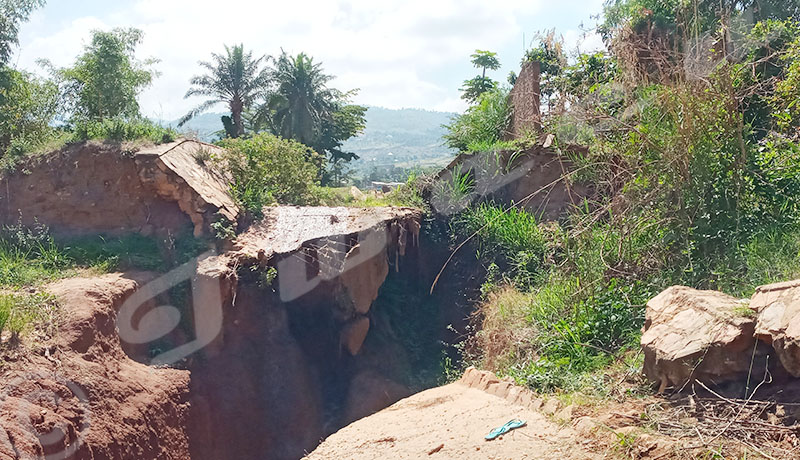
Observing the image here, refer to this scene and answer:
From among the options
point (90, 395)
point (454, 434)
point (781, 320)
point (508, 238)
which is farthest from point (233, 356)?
point (781, 320)

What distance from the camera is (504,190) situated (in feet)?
33.1

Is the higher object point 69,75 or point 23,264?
point 69,75

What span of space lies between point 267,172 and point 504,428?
607 cm

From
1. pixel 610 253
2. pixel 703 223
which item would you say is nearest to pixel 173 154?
pixel 610 253

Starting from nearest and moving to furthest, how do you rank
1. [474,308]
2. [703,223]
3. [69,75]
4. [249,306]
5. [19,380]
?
[19,380] < [703,223] < [249,306] < [474,308] < [69,75]

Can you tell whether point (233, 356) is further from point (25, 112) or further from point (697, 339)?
point (25, 112)

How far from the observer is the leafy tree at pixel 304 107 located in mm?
24016

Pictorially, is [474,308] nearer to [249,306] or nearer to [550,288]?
[550,288]

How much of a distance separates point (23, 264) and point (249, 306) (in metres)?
2.54

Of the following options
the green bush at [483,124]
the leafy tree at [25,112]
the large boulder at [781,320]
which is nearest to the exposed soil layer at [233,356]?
the green bush at [483,124]

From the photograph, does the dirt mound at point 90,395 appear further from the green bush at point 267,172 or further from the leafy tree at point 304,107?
the leafy tree at point 304,107

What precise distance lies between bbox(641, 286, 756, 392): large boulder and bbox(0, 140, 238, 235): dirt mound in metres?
5.25

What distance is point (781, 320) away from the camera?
3420 millimetres

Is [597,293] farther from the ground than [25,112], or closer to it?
closer to it
